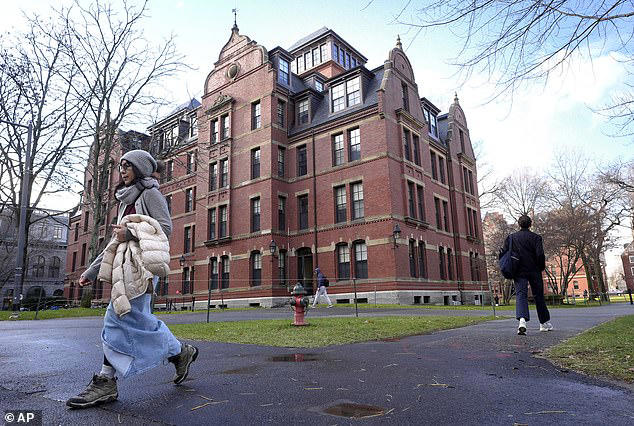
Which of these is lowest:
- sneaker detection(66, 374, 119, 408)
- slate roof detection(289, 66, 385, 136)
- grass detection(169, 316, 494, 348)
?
grass detection(169, 316, 494, 348)

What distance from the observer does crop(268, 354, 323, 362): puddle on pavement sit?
459cm

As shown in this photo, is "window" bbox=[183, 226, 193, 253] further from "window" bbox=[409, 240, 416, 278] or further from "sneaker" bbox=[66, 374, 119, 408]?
"sneaker" bbox=[66, 374, 119, 408]

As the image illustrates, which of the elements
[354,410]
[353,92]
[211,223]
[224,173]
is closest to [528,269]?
[354,410]

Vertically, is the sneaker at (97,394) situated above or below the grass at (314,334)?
above

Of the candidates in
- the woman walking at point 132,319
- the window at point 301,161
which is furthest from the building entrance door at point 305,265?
the woman walking at point 132,319

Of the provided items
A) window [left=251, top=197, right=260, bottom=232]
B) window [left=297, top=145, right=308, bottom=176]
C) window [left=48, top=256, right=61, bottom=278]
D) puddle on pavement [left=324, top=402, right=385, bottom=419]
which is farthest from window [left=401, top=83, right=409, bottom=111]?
window [left=48, top=256, right=61, bottom=278]

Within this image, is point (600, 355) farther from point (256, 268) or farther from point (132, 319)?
point (256, 268)

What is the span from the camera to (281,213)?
87.3 feet

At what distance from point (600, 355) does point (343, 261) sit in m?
19.7

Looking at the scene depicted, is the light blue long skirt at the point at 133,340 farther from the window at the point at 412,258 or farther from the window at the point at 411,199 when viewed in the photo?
the window at the point at 411,199

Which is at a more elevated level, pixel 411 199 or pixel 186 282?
pixel 411 199

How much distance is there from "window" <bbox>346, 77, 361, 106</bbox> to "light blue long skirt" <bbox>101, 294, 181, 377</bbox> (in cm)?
2390

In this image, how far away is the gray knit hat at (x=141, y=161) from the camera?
11.3ft

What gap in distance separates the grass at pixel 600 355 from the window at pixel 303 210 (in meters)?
20.8
